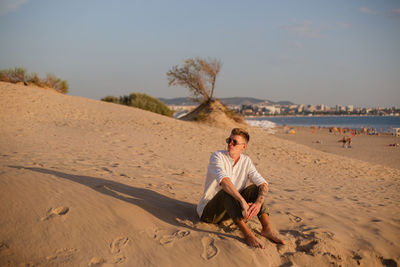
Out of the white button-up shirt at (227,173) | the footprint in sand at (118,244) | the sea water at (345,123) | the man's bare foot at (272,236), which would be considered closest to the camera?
the footprint in sand at (118,244)

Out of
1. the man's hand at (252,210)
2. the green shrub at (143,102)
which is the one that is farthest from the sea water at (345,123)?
the man's hand at (252,210)

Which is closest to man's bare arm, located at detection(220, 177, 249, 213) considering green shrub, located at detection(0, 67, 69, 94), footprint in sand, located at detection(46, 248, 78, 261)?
footprint in sand, located at detection(46, 248, 78, 261)

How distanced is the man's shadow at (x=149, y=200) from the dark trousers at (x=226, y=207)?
0.19m

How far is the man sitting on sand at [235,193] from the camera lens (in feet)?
10.0

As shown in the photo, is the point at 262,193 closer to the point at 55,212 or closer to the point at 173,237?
the point at 173,237

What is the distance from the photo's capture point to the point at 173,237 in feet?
10.0

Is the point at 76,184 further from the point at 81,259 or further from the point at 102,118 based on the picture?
the point at 102,118

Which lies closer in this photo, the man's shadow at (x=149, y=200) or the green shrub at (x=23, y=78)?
the man's shadow at (x=149, y=200)

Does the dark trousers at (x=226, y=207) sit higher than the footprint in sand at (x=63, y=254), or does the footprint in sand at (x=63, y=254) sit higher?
the dark trousers at (x=226, y=207)

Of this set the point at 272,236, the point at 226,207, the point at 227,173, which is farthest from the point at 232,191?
the point at 272,236

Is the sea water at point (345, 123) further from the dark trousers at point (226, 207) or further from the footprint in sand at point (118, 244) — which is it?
the footprint in sand at point (118, 244)

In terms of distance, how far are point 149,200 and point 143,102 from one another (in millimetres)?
24392

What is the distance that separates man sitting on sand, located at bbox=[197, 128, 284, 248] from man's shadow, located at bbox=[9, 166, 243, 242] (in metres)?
0.21

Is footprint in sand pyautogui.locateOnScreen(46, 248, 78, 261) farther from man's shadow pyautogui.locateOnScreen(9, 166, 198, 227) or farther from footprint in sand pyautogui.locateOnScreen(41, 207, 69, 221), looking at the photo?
man's shadow pyautogui.locateOnScreen(9, 166, 198, 227)
